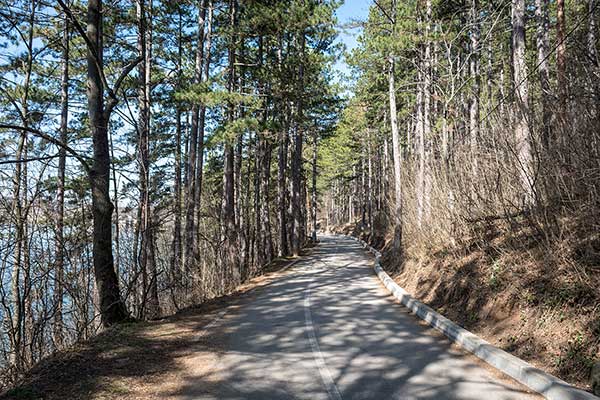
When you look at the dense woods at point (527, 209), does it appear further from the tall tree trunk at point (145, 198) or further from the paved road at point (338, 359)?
the tall tree trunk at point (145, 198)

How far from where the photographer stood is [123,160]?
13094 mm

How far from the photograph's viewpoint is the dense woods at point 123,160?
7082 millimetres

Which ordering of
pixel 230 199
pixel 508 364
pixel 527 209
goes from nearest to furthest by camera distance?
1. pixel 508 364
2. pixel 527 209
3. pixel 230 199

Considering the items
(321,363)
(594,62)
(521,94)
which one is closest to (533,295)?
(321,363)

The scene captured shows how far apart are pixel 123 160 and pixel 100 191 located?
235 inches

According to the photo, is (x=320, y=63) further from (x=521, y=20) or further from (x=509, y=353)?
(x=509, y=353)

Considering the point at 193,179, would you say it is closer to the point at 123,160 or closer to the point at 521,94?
the point at 123,160

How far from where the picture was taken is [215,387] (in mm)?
5062

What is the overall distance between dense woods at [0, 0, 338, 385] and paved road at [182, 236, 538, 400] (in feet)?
9.32

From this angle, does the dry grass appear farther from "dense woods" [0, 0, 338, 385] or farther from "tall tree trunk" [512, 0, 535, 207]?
"dense woods" [0, 0, 338, 385]

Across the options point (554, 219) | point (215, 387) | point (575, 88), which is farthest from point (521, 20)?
point (215, 387)

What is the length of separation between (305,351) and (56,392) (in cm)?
347

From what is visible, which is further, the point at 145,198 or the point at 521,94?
the point at 521,94

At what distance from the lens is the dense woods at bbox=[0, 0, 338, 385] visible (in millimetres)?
7082
